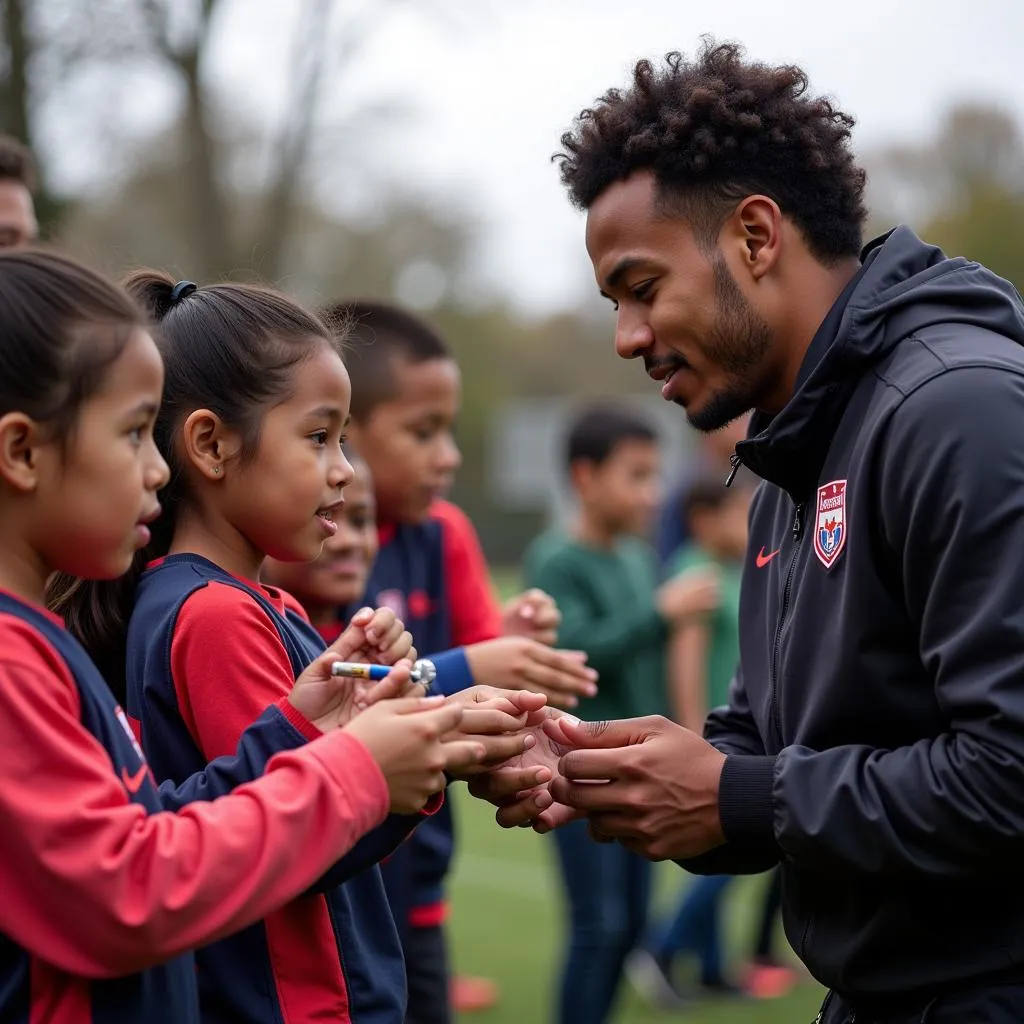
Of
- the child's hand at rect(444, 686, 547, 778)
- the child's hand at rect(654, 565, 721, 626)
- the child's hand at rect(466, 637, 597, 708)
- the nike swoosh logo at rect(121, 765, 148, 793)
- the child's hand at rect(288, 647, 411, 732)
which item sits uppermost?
the child's hand at rect(288, 647, 411, 732)

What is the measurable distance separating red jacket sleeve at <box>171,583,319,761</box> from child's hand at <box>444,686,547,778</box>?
0.36 metres

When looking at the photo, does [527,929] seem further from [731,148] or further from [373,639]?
[731,148]

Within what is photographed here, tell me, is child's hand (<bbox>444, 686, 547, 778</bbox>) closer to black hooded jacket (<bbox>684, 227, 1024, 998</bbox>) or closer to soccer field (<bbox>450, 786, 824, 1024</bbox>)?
black hooded jacket (<bbox>684, 227, 1024, 998</bbox>)

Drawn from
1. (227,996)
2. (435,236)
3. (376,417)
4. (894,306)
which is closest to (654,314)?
(894,306)

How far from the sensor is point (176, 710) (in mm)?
2512

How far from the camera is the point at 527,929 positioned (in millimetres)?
8062

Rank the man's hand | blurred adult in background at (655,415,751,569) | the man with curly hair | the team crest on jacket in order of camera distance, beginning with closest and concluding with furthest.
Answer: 1. the man with curly hair
2. the team crest on jacket
3. the man's hand
4. blurred adult in background at (655,415,751,569)

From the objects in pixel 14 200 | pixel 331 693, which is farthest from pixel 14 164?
pixel 331 693

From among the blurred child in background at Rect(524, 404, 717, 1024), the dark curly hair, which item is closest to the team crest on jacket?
the dark curly hair

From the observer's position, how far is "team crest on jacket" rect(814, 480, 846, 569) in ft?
8.30

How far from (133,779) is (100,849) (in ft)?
0.75

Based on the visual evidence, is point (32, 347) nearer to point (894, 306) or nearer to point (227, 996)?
point (227, 996)

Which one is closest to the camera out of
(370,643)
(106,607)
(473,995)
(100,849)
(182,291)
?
(100,849)

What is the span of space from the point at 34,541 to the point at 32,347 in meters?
0.30
